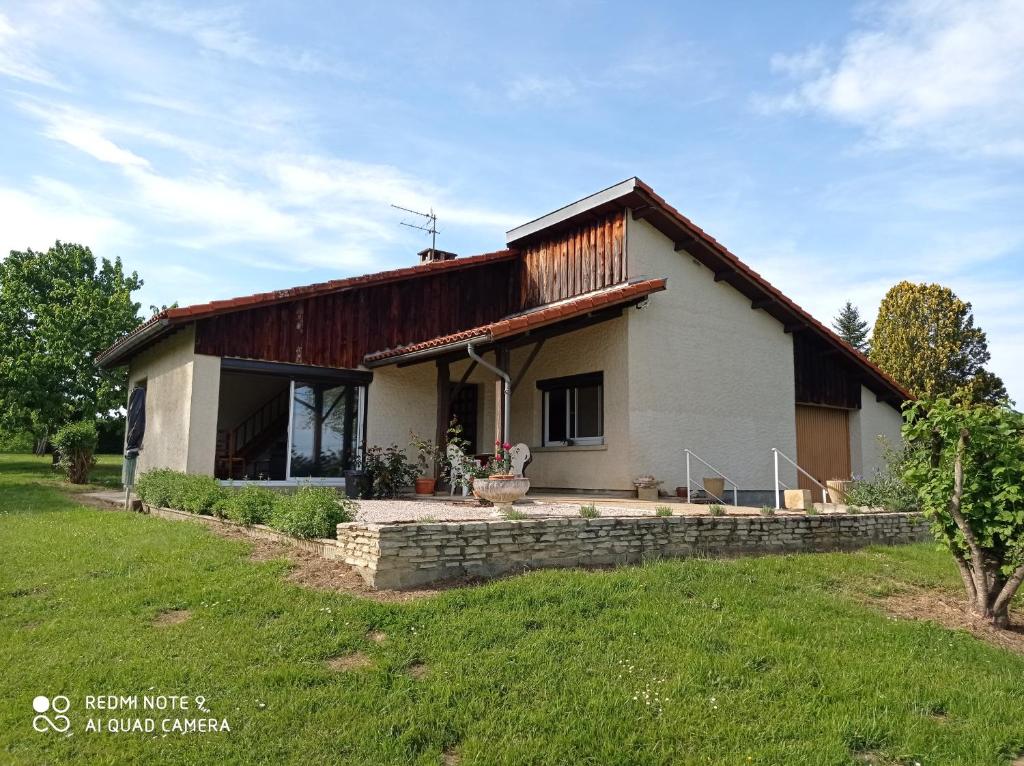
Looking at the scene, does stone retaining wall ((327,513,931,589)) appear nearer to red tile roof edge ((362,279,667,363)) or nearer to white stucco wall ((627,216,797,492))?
white stucco wall ((627,216,797,492))

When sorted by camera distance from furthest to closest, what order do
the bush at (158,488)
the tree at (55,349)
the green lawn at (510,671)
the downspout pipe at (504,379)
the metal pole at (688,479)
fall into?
the tree at (55,349) → the metal pole at (688,479) → the bush at (158,488) → the downspout pipe at (504,379) → the green lawn at (510,671)

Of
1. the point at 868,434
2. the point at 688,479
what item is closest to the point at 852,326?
the point at 868,434

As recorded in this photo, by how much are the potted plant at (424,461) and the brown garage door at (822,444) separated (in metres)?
8.40

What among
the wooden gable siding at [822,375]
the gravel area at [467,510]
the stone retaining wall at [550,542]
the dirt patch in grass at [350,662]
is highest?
the wooden gable siding at [822,375]

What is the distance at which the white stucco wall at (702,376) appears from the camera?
12953 mm

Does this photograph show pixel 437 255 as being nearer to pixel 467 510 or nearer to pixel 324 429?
pixel 324 429

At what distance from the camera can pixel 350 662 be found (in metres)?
4.75

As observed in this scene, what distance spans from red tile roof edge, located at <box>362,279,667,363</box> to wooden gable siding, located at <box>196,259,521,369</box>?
52 centimetres

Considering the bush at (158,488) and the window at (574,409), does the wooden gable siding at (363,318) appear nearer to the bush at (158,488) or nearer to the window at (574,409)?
the bush at (158,488)

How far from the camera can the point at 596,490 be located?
1291 cm

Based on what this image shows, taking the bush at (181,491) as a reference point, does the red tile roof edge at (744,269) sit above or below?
above

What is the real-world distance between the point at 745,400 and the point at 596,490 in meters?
4.04

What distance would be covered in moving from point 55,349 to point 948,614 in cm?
2380

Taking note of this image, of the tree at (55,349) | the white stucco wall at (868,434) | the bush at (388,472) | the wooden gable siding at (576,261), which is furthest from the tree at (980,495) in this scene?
the tree at (55,349)
